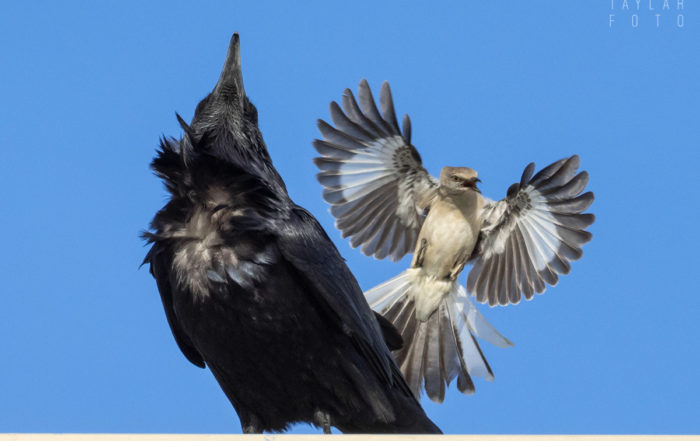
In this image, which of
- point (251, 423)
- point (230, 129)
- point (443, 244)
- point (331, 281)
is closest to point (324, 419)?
point (251, 423)

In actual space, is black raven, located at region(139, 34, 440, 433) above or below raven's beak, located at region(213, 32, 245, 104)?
below

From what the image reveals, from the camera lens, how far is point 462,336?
32.8 feet

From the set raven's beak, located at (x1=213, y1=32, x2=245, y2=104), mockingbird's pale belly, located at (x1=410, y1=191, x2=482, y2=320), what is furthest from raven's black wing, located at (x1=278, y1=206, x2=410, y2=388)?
mockingbird's pale belly, located at (x1=410, y1=191, x2=482, y2=320)

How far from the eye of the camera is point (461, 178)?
32.4ft

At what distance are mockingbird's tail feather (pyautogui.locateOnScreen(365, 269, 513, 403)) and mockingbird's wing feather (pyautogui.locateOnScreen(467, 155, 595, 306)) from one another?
28cm

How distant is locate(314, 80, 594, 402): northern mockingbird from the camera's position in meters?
10.1

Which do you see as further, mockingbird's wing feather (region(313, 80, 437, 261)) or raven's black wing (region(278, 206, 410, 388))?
mockingbird's wing feather (region(313, 80, 437, 261))

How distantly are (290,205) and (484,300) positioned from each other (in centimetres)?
442

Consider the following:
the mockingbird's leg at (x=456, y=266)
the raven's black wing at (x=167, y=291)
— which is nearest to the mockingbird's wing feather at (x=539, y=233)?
the mockingbird's leg at (x=456, y=266)

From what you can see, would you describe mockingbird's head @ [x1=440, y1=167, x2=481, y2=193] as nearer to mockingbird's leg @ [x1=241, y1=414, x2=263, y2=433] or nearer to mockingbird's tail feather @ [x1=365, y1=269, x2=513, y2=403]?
mockingbird's tail feather @ [x1=365, y1=269, x2=513, y2=403]

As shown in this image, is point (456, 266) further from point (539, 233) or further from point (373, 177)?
point (373, 177)

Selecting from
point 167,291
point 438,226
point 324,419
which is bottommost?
point 324,419

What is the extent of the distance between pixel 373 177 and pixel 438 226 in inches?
31.1

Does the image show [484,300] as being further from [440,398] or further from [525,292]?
[440,398]
